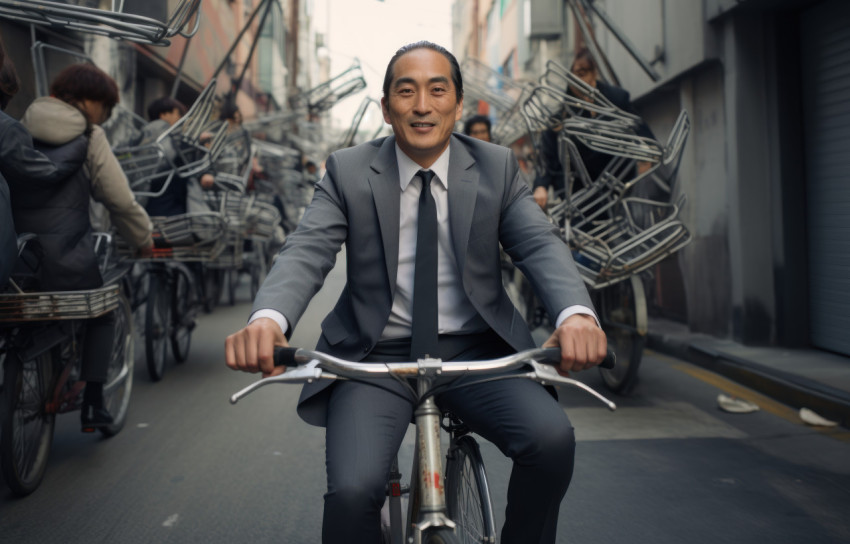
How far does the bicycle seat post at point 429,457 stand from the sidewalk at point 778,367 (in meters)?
4.09

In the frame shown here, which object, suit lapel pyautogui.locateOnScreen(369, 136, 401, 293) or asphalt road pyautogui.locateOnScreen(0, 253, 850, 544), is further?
asphalt road pyautogui.locateOnScreen(0, 253, 850, 544)

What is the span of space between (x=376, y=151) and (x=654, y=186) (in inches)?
316

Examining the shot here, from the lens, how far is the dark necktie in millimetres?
2377

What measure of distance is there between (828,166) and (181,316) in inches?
218

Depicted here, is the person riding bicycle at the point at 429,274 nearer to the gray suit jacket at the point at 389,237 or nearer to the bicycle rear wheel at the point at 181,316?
the gray suit jacket at the point at 389,237

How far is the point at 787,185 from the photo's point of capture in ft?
25.2

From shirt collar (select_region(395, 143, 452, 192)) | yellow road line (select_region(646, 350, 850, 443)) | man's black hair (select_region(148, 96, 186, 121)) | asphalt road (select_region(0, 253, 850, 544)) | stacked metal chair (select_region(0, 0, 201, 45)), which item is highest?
man's black hair (select_region(148, 96, 186, 121))

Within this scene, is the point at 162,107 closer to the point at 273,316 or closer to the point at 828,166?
the point at 828,166

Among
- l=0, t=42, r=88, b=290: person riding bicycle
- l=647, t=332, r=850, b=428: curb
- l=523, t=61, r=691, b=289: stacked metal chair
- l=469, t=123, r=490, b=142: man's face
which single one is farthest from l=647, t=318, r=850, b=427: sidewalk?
l=0, t=42, r=88, b=290: person riding bicycle

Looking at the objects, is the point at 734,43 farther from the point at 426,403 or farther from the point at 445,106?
the point at 426,403

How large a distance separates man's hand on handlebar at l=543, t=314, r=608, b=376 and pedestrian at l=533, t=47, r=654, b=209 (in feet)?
13.7

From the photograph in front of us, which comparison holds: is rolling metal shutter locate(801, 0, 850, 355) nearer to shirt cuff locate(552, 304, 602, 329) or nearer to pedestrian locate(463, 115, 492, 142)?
pedestrian locate(463, 115, 492, 142)

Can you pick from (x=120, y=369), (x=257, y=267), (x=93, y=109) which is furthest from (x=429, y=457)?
(x=257, y=267)

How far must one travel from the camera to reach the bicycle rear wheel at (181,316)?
7.29 m
